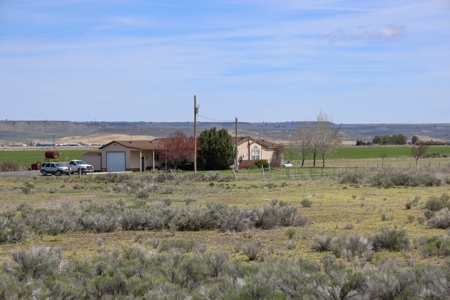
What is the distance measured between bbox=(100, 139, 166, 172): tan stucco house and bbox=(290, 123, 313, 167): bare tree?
70.6 ft

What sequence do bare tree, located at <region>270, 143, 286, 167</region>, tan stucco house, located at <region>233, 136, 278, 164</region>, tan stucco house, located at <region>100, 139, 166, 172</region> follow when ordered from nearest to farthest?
1. tan stucco house, located at <region>100, 139, 166, 172</region>
2. tan stucco house, located at <region>233, 136, 278, 164</region>
3. bare tree, located at <region>270, 143, 286, 167</region>

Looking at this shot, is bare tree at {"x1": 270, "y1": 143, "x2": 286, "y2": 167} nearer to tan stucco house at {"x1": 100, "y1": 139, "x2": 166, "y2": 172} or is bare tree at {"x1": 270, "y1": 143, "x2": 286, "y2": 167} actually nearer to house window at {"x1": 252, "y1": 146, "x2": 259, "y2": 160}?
house window at {"x1": 252, "y1": 146, "x2": 259, "y2": 160}

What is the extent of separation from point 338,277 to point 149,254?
4.73 meters

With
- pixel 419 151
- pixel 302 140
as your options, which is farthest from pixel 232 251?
pixel 302 140

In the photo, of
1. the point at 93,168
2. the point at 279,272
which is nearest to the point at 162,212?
the point at 279,272

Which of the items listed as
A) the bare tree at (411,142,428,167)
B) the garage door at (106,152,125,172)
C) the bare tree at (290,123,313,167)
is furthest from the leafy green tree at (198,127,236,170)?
the bare tree at (411,142,428,167)

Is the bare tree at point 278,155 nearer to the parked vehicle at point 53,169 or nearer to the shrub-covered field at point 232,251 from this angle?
the parked vehicle at point 53,169

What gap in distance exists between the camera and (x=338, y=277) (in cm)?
939

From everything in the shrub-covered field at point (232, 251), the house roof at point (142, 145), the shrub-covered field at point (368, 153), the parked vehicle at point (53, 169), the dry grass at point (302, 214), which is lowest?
the shrub-covered field at point (368, 153)

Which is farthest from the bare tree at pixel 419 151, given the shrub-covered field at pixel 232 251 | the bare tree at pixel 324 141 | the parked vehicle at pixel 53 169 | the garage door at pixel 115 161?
the shrub-covered field at pixel 232 251

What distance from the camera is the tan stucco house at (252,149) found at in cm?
7581

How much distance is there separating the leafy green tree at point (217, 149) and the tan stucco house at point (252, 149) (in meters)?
3.12

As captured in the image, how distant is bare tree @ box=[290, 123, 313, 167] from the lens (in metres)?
83.1

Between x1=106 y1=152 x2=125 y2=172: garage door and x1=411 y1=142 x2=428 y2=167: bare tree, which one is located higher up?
x1=411 y1=142 x2=428 y2=167: bare tree
